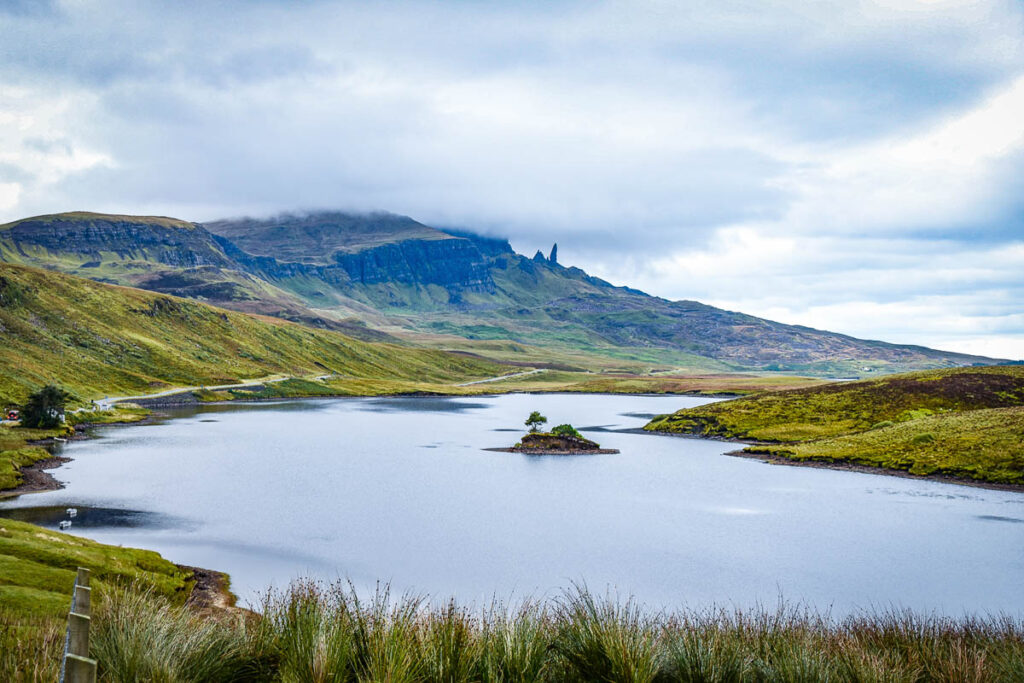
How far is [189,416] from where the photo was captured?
15075cm

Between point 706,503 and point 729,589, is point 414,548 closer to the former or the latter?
point 729,589

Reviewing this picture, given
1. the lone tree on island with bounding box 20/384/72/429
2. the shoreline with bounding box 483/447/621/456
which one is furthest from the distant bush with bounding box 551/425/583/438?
the lone tree on island with bounding box 20/384/72/429

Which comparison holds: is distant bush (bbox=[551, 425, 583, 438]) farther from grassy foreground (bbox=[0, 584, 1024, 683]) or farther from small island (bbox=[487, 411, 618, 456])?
grassy foreground (bbox=[0, 584, 1024, 683])

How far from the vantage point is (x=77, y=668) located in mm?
5445

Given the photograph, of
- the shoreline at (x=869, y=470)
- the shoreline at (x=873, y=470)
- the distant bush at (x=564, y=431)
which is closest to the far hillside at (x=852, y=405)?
the shoreline at (x=869, y=470)

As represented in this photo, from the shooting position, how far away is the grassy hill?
89.8 m

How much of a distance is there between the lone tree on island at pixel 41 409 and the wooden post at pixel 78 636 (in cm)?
12302

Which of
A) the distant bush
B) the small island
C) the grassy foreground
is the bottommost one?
the small island

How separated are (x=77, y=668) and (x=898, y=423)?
128 meters

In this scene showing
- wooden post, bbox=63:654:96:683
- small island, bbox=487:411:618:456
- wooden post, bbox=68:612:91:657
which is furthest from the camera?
small island, bbox=487:411:618:456

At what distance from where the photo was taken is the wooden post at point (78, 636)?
18.2 feet

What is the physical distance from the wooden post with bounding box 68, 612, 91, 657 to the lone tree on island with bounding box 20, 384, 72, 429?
404 ft

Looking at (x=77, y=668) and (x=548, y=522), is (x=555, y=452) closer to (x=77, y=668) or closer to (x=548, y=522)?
(x=548, y=522)

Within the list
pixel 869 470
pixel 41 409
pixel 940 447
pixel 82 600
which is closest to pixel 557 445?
pixel 869 470
